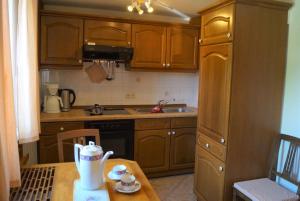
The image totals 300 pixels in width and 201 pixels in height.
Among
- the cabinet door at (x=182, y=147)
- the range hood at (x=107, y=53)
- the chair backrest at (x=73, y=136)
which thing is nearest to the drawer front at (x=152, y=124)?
the cabinet door at (x=182, y=147)

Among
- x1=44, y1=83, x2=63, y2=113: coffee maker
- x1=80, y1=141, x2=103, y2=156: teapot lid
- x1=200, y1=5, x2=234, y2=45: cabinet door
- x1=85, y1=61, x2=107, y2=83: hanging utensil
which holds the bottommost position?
x1=80, y1=141, x2=103, y2=156: teapot lid

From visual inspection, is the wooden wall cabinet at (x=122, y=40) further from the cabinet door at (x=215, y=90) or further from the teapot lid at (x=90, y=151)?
the teapot lid at (x=90, y=151)

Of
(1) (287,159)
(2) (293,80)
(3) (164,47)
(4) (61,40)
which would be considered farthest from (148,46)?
(1) (287,159)

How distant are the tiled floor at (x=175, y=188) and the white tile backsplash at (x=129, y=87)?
1.13m

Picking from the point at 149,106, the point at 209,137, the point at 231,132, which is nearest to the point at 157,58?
the point at 149,106

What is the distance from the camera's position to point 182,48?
3494mm

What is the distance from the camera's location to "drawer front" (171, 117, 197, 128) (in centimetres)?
329

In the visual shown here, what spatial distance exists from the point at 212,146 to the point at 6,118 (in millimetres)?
1725

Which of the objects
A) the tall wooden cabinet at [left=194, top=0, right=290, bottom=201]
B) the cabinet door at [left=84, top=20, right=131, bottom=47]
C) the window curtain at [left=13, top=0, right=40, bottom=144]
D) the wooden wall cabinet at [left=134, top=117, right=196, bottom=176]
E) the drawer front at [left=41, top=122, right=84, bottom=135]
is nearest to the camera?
the window curtain at [left=13, top=0, right=40, bottom=144]

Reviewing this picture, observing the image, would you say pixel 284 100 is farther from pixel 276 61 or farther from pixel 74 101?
pixel 74 101

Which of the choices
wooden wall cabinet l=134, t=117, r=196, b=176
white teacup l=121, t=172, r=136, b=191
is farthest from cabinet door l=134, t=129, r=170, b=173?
white teacup l=121, t=172, r=136, b=191

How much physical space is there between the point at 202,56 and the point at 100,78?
151 centimetres

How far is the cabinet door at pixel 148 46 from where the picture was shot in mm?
3275

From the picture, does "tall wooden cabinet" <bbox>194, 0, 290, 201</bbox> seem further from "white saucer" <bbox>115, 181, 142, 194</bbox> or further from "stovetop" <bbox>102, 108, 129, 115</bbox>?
"stovetop" <bbox>102, 108, 129, 115</bbox>
